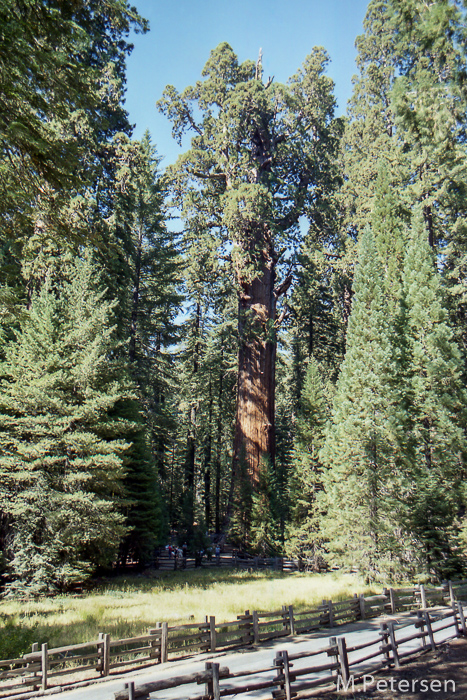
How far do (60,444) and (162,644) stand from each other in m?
10.0

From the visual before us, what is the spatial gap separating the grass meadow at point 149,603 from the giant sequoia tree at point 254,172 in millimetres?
7173

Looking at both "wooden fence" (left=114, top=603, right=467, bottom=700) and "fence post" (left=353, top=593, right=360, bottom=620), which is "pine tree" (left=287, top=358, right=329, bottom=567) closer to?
"fence post" (left=353, top=593, right=360, bottom=620)

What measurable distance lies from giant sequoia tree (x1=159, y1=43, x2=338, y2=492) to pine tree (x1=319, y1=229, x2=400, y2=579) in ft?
18.7

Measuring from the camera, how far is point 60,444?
17.5 meters

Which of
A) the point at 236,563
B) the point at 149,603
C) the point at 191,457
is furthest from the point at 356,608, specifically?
the point at 191,457

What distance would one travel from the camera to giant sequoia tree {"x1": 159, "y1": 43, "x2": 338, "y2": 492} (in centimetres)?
2466

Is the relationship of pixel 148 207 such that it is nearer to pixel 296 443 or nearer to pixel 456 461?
pixel 296 443

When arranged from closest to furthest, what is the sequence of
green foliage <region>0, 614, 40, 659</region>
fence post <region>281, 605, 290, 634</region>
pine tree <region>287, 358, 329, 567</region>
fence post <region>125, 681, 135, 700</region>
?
fence post <region>125, 681, 135, 700</region> < green foliage <region>0, 614, 40, 659</region> < fence post <region>281, 605, 290, 634</region> < pine tree <region>287, 358, 329, 567</region>

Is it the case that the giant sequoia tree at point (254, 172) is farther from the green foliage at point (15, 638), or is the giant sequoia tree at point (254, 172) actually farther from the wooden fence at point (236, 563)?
the green foliage at point (15, 638)

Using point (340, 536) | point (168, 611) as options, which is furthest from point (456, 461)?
point (168, 611)

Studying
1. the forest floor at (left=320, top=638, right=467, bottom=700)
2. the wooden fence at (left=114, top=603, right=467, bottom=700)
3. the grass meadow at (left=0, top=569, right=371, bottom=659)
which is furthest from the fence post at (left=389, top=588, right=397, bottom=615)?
the forest floor at (left=320, top=638, right=467, bottom=700)

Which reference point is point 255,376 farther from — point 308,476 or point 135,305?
point 135,305

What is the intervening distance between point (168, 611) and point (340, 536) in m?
8.46

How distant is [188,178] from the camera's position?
26.4m
